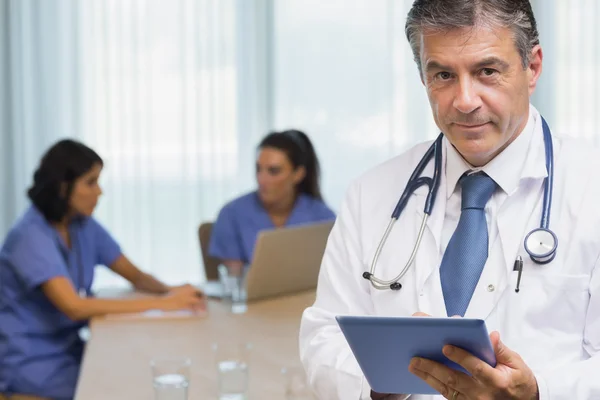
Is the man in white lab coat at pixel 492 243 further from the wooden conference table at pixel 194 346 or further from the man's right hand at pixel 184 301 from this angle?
the man's right hand at pixel 184 301

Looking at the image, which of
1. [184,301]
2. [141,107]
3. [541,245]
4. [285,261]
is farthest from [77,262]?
[541,245]

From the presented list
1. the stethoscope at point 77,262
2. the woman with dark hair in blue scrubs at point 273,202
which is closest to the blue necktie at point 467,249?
the stethoscope at point 77,262

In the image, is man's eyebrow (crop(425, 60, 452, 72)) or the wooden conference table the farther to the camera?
the wooden conference table

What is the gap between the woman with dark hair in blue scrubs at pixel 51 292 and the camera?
9.32 ft

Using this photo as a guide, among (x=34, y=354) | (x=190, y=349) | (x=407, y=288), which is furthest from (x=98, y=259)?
(x=407, y=288)

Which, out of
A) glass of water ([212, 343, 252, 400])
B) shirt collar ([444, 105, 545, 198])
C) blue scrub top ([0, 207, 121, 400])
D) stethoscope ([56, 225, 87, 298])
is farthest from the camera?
stethoscope ([56, 225, 87, 298])

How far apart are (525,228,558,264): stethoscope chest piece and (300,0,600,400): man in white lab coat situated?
0.02 meters

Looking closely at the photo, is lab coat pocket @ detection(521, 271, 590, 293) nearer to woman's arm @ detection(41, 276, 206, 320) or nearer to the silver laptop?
the silver laptop

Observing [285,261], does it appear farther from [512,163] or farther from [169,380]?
[512,163]

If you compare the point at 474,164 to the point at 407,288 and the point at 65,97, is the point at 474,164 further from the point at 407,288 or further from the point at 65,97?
the point at 65,97

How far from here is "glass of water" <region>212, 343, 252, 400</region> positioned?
2.09 metres

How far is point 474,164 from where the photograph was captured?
1.67m

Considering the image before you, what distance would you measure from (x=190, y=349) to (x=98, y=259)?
0.96m

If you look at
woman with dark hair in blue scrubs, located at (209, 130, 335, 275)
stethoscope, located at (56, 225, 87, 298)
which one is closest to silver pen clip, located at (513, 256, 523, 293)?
stethoscope, located at (56, 225, 87, 298)
